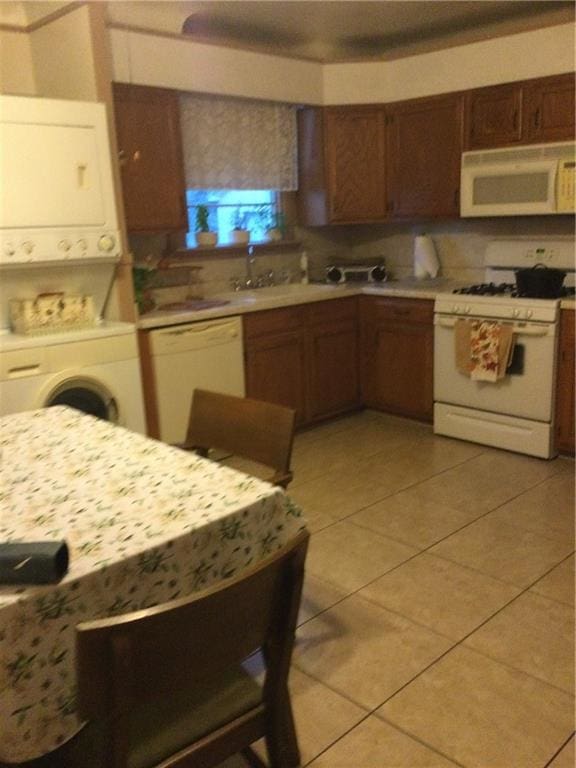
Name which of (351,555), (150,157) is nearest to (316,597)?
(351,555)

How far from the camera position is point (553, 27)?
3.68 meters

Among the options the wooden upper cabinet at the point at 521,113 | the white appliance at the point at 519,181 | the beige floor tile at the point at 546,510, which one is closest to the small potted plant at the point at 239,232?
the white appliance at the point at 519,181

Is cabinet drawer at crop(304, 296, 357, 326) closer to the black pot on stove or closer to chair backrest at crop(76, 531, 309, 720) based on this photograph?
the black pot on stove

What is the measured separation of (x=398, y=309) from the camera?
172 inches

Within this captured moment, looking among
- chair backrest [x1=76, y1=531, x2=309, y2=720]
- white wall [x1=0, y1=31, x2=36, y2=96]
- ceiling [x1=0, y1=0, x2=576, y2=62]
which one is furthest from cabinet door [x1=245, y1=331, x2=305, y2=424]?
chair backrest [x1=76, y1=531, x2=309, y2=720]

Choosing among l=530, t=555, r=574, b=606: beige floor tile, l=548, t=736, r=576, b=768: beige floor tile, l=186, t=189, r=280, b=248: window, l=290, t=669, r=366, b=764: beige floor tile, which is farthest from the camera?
l=186, t=189, r=280, b=248: window

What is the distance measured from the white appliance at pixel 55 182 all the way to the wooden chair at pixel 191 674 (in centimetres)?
227

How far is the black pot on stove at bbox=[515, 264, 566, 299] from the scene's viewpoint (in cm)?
368

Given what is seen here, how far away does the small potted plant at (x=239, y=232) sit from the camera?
4.51 metres

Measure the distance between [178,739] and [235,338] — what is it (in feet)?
9.15

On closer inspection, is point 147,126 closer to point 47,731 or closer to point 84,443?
point 84,443

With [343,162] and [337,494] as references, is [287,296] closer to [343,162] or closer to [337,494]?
[343,162]

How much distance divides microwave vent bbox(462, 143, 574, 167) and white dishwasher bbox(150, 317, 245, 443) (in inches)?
67.6

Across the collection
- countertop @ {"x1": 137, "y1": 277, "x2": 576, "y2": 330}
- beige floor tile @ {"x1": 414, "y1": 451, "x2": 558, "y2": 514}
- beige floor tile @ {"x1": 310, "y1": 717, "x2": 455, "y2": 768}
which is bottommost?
beige floor tile @ {"x1": 310, "y1": 717, "x2": 455, "y2": 768}
